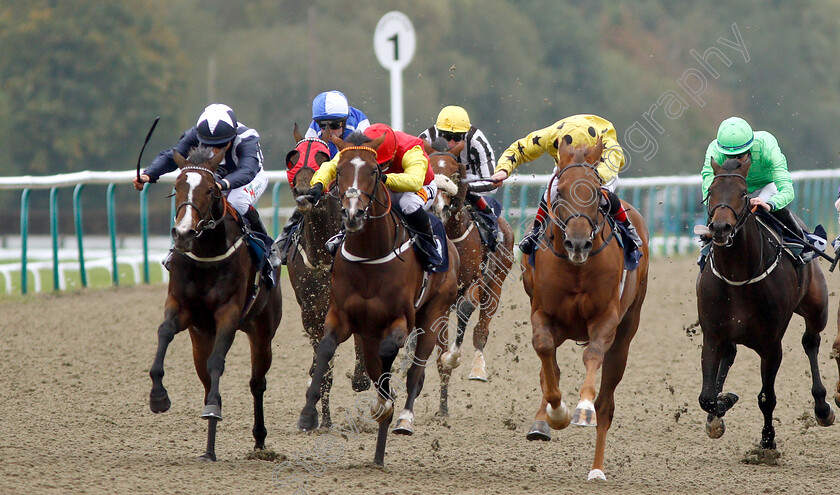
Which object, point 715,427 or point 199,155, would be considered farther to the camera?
point 715,427

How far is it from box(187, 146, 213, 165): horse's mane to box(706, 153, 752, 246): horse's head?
2780mm

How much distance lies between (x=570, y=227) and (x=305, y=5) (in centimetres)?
3385

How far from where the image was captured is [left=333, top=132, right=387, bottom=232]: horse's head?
5477 mm

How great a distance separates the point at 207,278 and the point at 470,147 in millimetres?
2902

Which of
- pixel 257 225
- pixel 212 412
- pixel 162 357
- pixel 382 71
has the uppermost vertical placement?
pixel 382 71

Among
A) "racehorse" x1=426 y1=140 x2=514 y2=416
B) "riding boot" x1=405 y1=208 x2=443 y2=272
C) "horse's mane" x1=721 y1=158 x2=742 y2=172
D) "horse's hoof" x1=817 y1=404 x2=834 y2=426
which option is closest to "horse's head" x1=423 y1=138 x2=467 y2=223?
"racehorse" x1=426 y1=140 x2=514 y2=416

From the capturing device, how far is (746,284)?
21.4 ft

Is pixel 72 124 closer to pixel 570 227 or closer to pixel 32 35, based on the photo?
pixel 32 35

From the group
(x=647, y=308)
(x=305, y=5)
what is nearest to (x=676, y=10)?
(x=305, y=5)

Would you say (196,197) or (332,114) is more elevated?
(332,114)

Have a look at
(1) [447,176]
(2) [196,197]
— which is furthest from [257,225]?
(1) [447,176]

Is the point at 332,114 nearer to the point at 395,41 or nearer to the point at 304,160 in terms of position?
the point at 304,160

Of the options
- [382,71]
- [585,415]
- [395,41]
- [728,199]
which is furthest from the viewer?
[382,71]

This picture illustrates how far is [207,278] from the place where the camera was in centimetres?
614
